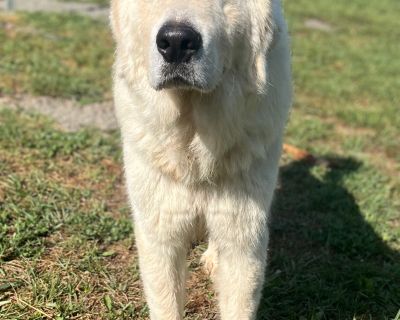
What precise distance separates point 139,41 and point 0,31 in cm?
602

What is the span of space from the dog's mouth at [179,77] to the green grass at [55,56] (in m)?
3.80

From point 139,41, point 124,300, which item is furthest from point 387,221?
point 139,41

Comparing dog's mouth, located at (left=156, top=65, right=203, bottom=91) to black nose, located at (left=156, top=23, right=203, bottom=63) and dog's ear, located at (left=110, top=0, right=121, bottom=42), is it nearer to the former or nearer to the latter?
black nose, located at (left=156, top=23, right=203, bottom=63)

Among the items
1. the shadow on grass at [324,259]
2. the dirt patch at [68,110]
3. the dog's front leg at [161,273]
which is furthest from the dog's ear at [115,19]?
the dirt patch at [68,110]

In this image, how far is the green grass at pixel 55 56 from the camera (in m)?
5.82

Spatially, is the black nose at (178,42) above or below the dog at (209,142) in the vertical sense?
above

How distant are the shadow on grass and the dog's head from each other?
155 cm

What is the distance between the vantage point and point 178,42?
1.97 meters

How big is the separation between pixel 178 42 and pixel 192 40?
56mm

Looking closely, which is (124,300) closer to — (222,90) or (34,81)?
(222,90)

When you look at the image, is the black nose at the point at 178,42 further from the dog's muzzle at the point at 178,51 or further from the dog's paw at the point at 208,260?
the dog's paw at the point at 208,260

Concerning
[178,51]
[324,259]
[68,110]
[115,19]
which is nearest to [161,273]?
[178,51]

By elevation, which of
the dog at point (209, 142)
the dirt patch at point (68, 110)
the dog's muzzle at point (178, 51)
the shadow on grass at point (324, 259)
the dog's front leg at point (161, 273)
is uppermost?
the dog's muzzle at point (178, 51)

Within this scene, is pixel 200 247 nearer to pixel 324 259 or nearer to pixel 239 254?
pixel 324 259
